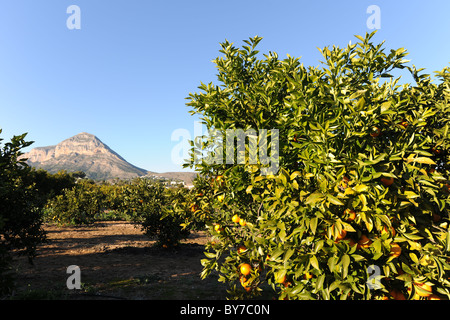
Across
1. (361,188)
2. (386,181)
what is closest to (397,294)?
(386,181)

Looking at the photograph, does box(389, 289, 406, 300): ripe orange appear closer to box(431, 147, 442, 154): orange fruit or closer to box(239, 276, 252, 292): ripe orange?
box(239, 276, 252, 292): ripe orange

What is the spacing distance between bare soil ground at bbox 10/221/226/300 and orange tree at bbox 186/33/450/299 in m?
4.12

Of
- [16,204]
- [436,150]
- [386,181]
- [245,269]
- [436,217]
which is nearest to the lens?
[386,181]

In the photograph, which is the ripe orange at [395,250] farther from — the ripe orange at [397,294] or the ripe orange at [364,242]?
the ripe orange at [397,294]

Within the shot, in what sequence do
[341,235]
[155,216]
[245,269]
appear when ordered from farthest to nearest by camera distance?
[155,216], [245,269], [341,235]

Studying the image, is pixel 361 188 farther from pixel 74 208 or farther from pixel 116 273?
pixel 74 208

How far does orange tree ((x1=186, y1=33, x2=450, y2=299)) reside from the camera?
1.87 meters

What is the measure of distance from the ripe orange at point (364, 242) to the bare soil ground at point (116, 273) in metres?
4.69

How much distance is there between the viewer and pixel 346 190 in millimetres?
1820

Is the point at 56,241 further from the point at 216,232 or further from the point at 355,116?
the point at 355,116

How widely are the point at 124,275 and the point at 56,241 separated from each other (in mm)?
7480

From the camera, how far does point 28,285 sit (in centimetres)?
632

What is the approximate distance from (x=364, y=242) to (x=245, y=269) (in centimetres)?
123
